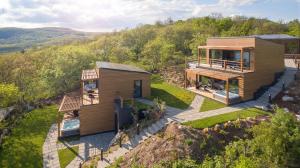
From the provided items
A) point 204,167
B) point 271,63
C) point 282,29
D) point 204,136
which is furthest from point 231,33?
point 204,167

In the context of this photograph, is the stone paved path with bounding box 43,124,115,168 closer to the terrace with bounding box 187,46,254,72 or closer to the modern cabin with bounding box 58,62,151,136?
the modern cabin with bounding box 58,62,151,136

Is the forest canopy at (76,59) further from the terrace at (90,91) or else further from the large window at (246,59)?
the large window at (246,59)

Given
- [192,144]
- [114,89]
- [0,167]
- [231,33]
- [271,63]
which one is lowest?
[0,167]

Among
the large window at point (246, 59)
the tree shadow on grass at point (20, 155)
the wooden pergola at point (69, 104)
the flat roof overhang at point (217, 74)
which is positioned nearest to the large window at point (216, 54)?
the flat roof overhang at point (217, 74)

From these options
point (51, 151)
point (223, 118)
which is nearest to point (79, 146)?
point (51, 151)

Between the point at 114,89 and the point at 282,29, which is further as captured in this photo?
the point at 282,29

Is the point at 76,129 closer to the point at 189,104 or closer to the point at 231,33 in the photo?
the point at 189,104
